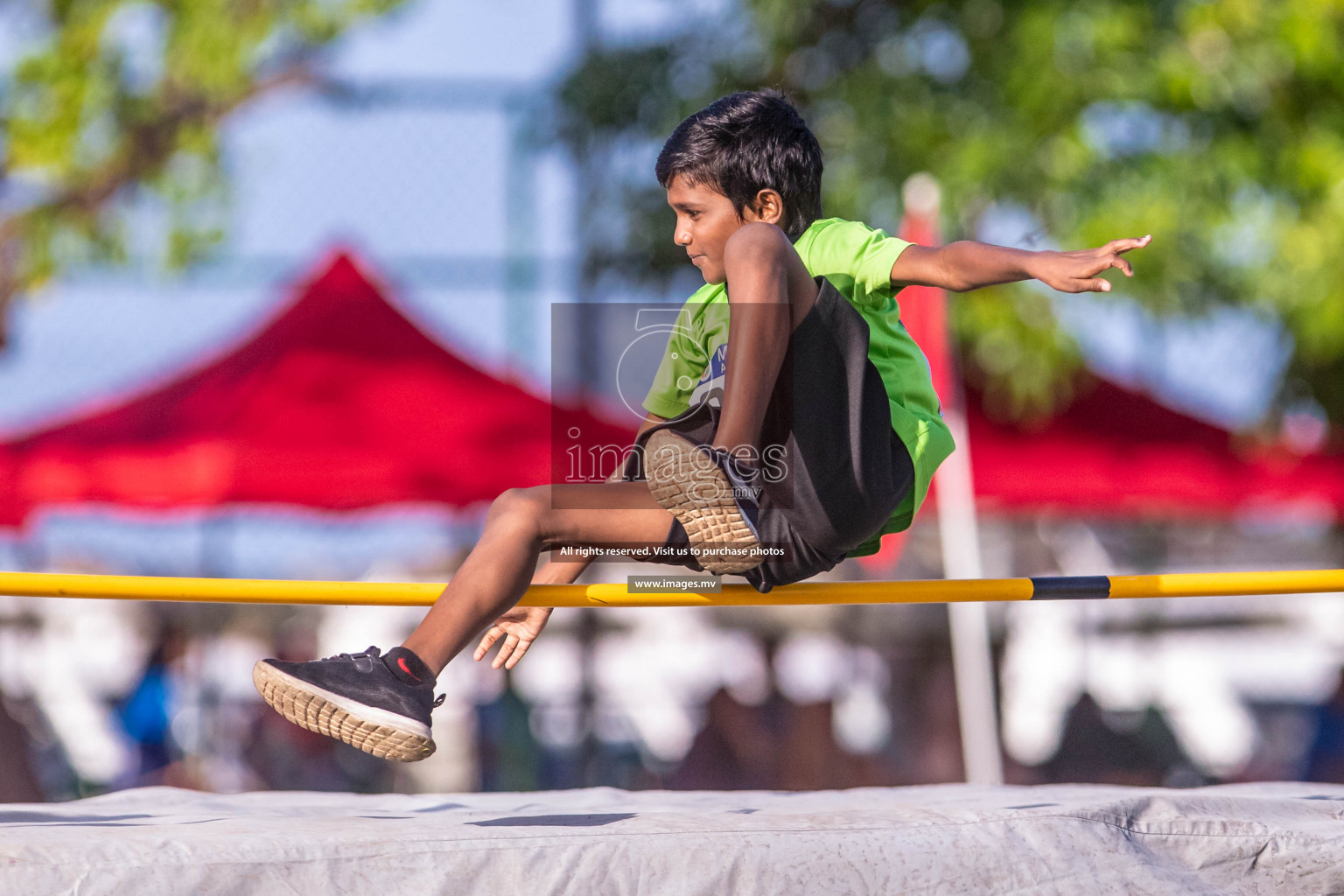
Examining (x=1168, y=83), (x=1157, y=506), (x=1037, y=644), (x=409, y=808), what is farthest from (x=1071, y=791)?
(x=1037, y=644)

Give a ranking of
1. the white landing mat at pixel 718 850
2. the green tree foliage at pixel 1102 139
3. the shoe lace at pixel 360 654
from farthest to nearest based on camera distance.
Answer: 1. the green tree foliage at pixel 1102 139
2. the shoe lace at pixel 360 654
3. the white landing mat at pixel 718 850

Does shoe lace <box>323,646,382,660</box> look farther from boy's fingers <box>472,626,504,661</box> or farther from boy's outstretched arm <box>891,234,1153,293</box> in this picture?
boy's outstretched arm <box>891,234,1153,293</box>

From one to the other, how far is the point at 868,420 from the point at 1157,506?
3.96 m

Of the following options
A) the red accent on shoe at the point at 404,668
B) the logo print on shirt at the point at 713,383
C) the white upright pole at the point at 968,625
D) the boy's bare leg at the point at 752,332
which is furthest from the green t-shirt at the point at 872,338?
the white upright pole at the point at 968,625

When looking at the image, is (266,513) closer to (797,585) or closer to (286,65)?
(797,585)

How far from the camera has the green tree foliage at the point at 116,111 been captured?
727 cm

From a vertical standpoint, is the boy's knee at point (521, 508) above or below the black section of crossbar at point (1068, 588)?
above

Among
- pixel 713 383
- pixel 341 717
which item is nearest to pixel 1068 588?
pixel 713 383

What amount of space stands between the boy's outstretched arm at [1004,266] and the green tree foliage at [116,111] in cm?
577

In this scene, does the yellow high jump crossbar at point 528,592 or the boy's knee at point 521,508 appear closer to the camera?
the boy's knee at point 521,508

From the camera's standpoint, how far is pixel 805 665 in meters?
6.79

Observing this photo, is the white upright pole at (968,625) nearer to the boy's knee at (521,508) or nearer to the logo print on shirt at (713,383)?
the logo print on shirt at (713,383)

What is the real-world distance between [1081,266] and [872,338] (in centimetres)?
43

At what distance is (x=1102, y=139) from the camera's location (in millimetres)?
5602
